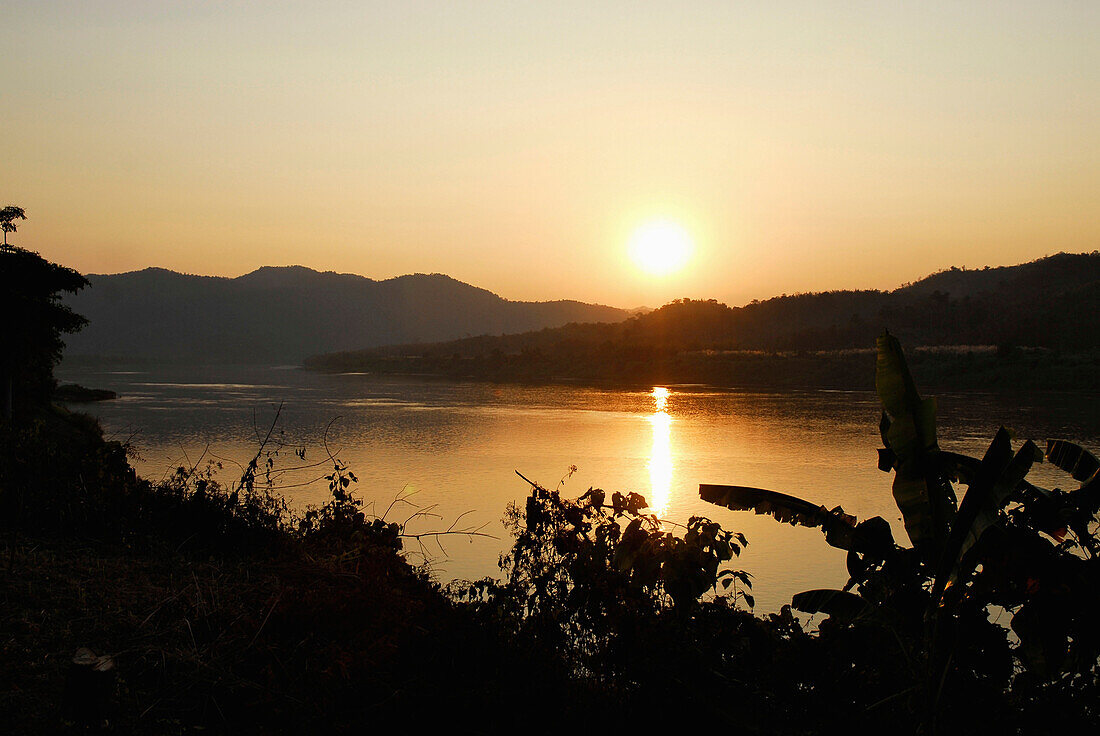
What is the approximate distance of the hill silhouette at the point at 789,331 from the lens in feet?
262

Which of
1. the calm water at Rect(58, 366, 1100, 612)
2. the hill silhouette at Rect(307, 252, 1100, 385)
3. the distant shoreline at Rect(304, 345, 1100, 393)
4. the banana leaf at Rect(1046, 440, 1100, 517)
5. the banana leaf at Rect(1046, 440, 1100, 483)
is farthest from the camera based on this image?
the hill silhouette at Rect(307, 252, 1100, 385)

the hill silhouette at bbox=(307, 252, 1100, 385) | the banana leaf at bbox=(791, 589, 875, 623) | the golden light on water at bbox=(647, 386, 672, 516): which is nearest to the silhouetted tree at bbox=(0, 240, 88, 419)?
the golden light on water at bbox=(647, 386, 672, 516)

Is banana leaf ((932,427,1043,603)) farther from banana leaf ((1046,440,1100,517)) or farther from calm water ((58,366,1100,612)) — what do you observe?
calm water ((58,366,1100,612))

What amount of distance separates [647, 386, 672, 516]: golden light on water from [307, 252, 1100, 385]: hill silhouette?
110 feet

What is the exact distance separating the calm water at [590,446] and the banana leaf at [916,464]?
3663 mm

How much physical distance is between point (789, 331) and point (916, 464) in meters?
122

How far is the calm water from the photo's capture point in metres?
12.7

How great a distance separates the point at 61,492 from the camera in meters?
7.64

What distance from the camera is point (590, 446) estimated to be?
81.6 feet

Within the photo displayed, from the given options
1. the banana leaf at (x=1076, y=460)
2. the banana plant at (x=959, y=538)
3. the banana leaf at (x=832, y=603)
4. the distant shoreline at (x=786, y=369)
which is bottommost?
the banana leaf at (x=832, y=603)

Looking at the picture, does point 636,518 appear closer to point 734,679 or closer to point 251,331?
point 734,679

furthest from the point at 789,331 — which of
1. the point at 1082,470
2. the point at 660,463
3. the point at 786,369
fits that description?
the point at 1082,470

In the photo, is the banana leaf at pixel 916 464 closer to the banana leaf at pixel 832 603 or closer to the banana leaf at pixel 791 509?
the banana leaf at pixel 791 509

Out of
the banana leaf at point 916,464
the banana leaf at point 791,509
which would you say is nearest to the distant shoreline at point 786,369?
the banana leaf at point 916,464
